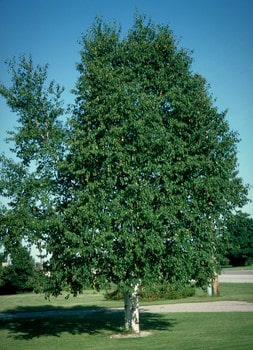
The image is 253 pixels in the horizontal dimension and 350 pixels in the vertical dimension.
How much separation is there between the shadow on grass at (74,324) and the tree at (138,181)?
3394mm

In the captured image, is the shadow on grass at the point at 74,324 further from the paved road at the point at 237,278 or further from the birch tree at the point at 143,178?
the paved road at the point at 237,278

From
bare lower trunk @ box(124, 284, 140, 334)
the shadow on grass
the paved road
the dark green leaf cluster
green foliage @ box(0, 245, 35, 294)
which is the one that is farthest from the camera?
green foliage @ box(0, 245, 35, 294)

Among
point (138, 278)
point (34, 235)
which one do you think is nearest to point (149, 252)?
point (138, 278)

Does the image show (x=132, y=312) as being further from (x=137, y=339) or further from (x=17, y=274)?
(x=17, y=274)

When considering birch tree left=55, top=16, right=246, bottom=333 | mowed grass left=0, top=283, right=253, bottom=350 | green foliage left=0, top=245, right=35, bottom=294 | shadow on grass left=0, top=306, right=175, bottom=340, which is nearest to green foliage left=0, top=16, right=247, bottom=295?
birch tree left=55, top=16, right=246, bottom=333

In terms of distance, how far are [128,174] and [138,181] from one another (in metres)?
0.52

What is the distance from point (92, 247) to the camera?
49.6ft

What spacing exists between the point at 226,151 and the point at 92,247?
25.6 feet

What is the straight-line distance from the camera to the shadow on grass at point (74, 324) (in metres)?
20.7

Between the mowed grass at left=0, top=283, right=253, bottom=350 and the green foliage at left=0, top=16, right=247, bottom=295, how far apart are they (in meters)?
2.45

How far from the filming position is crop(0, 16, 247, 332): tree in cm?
1523

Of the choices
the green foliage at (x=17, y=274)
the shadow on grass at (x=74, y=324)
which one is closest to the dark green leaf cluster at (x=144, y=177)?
the shadow on grass at (x=74, y=324)

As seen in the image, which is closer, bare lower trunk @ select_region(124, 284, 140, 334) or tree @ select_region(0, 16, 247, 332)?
tree @ select_region(0, 16, 247, 332)

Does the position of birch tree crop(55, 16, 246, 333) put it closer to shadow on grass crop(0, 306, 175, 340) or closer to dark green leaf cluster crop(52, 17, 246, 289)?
dark green leaf cluster crop(52, 17, 246, 289)
